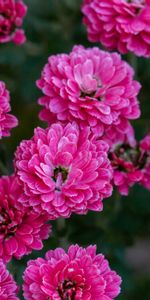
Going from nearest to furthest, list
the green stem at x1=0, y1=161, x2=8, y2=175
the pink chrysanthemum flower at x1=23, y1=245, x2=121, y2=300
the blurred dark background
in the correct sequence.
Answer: the pink chrysanthemum flower at x1=23, y1=245, x2=121, y2=300, the green stem at x1=0, y1=161, x2=8, y2=175, the blurred dark background

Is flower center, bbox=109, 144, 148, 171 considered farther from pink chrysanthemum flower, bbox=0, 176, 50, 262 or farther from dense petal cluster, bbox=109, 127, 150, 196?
pink chrysanthemum flower, bbox=0, 176, 50, 262

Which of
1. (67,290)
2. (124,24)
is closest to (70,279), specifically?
(67,290)

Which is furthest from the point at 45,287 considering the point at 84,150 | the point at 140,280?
the point at 140,280

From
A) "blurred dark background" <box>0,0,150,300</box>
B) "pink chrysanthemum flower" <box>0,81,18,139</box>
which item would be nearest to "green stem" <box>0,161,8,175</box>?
"pink chrysanthemum flower" <box>0,81,18,139</box>

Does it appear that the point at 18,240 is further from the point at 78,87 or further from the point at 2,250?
the point at 78,87

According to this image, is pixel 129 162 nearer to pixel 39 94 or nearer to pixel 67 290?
pixel 67 290

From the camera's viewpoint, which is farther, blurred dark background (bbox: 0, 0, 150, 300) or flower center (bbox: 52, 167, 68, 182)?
blurred dark background (bbox: 0, 0, 150, 300)

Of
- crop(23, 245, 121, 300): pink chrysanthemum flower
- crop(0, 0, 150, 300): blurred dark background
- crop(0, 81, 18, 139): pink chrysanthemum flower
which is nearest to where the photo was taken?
crop(23, 245, 121, 300): pink chrysanthemum flower
